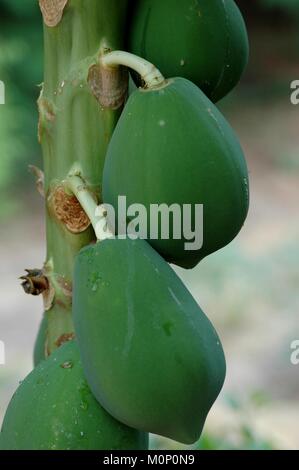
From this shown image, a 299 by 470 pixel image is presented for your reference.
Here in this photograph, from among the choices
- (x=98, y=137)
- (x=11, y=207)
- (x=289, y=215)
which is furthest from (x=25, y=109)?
(x=98, y=137)

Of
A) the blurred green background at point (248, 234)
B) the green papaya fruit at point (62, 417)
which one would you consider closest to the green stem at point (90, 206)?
the green papaya fruit at point (62, 417)

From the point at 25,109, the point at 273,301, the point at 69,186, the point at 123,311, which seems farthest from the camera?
the point at 25,109

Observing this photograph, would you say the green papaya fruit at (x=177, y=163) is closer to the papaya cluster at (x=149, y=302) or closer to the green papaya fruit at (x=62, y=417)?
the papaya cluster at (x=149, y=302)

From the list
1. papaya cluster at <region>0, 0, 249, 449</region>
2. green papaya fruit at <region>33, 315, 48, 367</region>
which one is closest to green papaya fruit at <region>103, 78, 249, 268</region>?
papaya cluster at <region>0, 0, 249, 449</region>

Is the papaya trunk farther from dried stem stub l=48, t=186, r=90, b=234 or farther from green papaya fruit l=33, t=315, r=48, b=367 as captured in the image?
green papaya fruit l=33, t=315, r=48, b=367

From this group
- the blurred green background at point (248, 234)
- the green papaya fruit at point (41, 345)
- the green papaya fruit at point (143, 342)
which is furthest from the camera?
the blurred green background at point (248, 234)

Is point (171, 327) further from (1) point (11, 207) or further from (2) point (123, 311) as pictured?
(1) point (11, 207)
